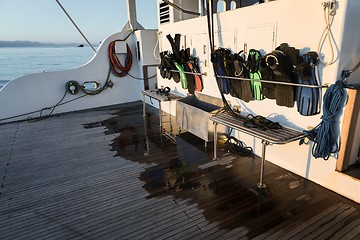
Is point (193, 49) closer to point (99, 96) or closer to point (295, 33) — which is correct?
point (295, 33)

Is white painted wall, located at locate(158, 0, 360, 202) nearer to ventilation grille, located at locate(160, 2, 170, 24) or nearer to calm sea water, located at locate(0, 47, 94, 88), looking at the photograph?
ventilation grille, located at locate(160, 2, 170, 24)

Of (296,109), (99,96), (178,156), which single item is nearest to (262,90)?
(296,109)

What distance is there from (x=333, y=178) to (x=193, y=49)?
333cm

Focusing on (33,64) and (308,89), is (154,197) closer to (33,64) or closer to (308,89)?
(308,89)

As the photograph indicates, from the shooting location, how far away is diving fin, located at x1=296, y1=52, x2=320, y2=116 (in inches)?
104

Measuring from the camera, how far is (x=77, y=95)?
→ 6941 millimetres

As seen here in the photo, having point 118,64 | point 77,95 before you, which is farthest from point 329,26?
point 77,95

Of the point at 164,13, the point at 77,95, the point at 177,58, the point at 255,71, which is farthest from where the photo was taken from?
the point at 77,95

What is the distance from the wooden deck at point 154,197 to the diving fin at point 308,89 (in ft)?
2.97

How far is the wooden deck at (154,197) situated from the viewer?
7.43 feet

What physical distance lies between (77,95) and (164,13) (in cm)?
335

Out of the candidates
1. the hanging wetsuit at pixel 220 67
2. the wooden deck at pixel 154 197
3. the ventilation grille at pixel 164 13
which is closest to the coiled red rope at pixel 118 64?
the ventilation grille at pixel 164 13

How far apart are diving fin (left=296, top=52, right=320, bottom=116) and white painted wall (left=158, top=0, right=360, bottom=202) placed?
9cm

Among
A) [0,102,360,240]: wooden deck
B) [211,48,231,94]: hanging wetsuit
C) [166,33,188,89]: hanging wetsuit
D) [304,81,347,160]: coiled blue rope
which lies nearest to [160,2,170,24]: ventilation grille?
[166,33,188,89]: hanging wetsuit
